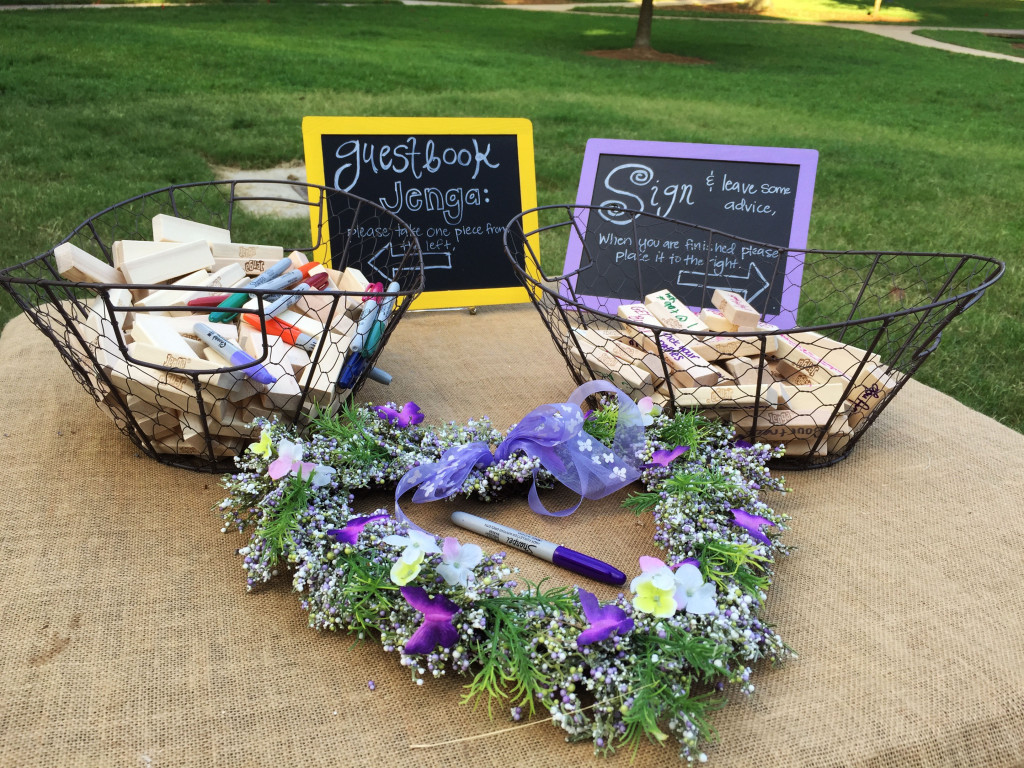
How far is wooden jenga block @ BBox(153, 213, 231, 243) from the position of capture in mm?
1867

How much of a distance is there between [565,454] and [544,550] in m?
0.20

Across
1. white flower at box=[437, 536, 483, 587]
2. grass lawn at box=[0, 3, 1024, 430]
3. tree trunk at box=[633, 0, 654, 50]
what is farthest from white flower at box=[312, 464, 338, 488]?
tree trunk at box=[633, 0, 654, 50]

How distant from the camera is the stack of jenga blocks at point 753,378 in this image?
1547 millimetres

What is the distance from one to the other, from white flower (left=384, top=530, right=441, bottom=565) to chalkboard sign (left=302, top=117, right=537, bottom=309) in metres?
1.26

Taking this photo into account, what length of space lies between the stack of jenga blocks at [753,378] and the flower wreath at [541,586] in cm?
6

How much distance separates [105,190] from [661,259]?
2.86m

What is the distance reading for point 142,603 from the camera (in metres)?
1.20

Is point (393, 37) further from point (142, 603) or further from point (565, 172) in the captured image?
point (142, 603)

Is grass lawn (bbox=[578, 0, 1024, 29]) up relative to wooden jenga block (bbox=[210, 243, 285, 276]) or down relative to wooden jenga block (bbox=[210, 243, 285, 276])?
down

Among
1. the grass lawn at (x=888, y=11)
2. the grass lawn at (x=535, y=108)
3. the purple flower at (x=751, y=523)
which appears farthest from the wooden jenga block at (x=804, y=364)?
the grass lawn at (x=888, y=11)

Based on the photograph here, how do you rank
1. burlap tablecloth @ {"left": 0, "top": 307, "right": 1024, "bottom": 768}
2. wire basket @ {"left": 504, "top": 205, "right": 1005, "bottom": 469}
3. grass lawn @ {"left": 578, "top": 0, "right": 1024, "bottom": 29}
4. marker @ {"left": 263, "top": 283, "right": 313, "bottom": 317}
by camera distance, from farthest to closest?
Answer: grass lawn @ {"left": 578, "top": 0, "right": 1024, "bottom": 29}, marker @ {"left": 263, "top": 283, "right": 313, "bottom": 317}, wire basket @ {"left": 504, "top": 205, "right": 1005, "bottom": 469}, burlap tablecloth @ {"left": 0, "top": 307, "right": 1024, "bottom": 768}

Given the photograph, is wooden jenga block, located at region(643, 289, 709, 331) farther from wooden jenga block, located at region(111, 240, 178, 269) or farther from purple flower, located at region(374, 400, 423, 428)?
wooden jenga block, located at region(111, 240, 178, 269)

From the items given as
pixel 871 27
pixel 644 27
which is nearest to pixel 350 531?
pixel 644 27

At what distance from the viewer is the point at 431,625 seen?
3.52 ft
